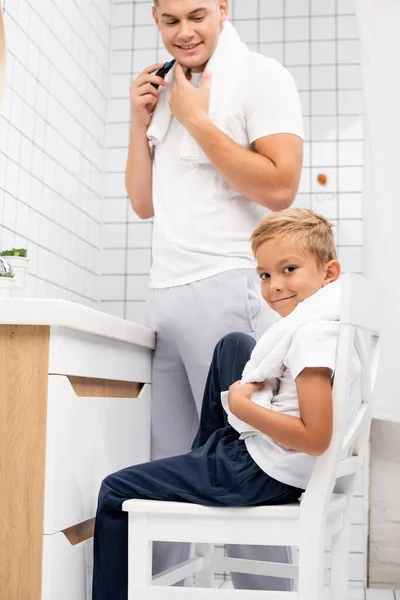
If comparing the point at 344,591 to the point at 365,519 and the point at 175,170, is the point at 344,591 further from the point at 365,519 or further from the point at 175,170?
the point at 365,519

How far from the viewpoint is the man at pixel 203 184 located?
149 centimetres

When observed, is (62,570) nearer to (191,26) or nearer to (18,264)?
(18,264)

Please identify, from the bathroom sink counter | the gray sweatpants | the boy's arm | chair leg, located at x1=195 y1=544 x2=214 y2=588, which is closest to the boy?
the boy's arm

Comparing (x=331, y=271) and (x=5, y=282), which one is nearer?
(x=331, y=271)

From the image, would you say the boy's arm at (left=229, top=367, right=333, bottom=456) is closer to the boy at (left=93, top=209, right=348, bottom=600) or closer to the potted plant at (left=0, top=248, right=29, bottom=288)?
the boy at (left=93, top=209, right=348, bottom=600)

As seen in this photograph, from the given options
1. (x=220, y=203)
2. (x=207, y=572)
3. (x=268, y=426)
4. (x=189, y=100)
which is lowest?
(x=207, y=572)

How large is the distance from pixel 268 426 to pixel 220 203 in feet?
1.79

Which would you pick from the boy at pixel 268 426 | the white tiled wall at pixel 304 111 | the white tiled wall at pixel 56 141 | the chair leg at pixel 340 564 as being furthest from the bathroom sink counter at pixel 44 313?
the white tiled wall at pixel 304 111

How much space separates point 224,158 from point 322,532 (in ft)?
2.29

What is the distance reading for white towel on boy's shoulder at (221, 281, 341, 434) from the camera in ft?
3.89

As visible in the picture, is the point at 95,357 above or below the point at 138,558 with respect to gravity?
above

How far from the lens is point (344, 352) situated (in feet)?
3.71

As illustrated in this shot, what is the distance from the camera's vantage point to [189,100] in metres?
1.53

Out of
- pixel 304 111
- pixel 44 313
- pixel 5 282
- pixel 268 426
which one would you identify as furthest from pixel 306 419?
pixel 304 111
